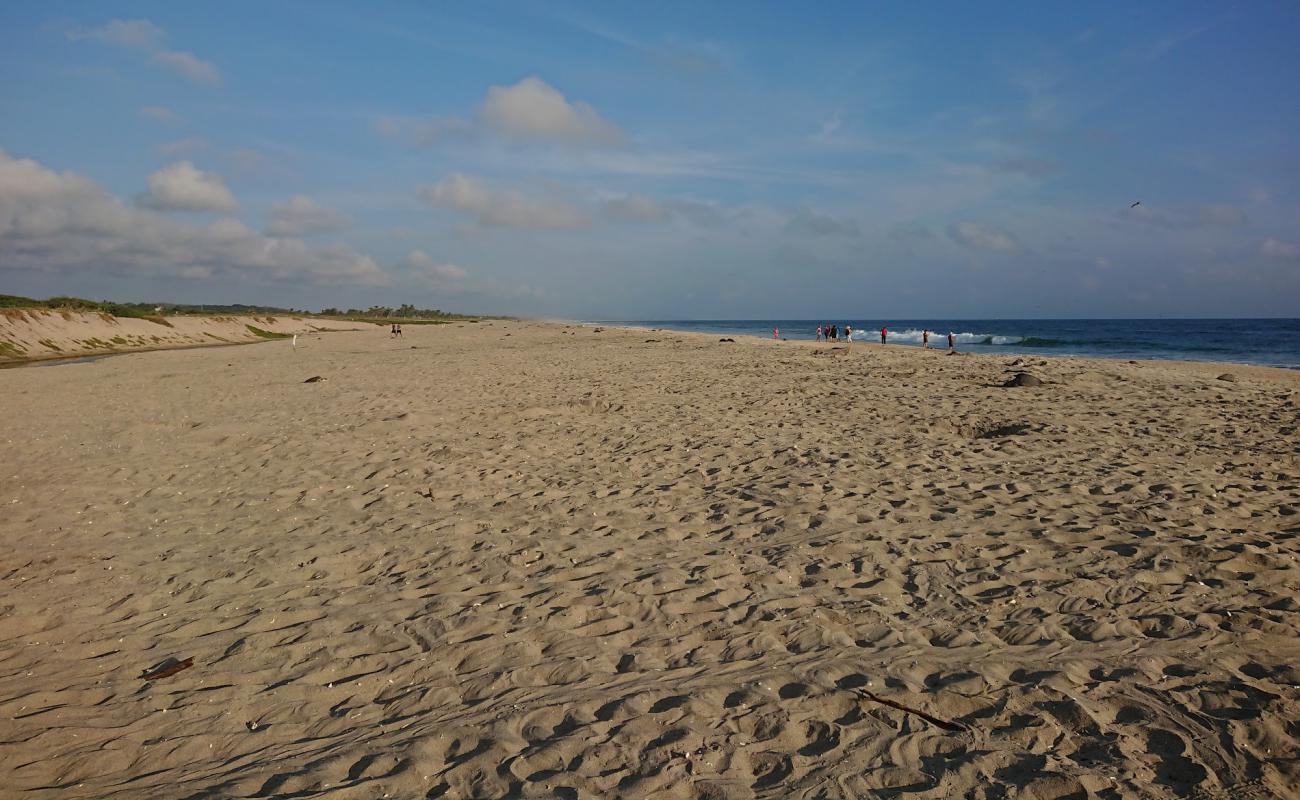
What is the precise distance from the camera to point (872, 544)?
610 cm

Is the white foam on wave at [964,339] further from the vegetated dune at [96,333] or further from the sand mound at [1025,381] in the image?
the vegetated dune at [96,333]

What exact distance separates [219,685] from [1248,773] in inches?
218

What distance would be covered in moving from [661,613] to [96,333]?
52.4 m

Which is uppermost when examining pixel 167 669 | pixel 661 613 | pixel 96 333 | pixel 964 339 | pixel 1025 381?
pixel 96 333

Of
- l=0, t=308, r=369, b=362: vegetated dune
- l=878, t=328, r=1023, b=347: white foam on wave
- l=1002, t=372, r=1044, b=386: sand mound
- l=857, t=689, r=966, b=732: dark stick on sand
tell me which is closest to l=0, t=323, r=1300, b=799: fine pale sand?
l=857, t=689, r=966, b=732: dark stick on sand

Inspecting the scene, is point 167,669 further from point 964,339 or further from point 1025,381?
point 964,339

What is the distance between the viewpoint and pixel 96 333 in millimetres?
43719

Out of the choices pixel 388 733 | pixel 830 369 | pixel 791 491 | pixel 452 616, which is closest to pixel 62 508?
pixel 452 616

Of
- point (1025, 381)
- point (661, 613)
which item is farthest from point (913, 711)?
point (1025, 381)

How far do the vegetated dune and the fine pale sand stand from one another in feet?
117

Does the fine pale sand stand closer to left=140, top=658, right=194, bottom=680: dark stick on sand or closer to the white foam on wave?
left=140, top=658, right=194, bottom=680: dark stick on sand

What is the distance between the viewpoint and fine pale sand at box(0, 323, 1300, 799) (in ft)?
11.2

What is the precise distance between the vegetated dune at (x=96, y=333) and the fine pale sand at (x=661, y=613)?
35597 mm

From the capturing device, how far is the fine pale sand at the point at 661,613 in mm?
3420
